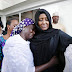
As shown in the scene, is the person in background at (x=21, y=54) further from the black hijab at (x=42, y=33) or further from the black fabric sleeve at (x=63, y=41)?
the black fabric sleeve at (x=63, y=41)

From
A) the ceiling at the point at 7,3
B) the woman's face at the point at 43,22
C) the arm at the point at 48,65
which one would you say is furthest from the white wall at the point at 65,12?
the arm at the point at 48,65

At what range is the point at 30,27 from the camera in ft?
4.13

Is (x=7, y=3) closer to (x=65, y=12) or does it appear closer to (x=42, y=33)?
(x=65, y=12)

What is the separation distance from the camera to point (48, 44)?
115cm

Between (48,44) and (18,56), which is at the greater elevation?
(48,44)

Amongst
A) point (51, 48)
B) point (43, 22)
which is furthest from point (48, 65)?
point (43, 22)

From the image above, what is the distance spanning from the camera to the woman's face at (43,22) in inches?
49.1

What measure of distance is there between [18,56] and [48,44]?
1.11 ft

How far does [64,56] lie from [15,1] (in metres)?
4.09

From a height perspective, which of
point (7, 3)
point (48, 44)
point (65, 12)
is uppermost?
point (7, 3)

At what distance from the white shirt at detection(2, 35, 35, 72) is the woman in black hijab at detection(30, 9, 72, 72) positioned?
0.09 meters

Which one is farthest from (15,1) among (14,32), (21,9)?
(14,32)

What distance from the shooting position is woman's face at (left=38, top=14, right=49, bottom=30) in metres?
1.25

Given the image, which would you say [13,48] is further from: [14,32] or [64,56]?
[64,56]
